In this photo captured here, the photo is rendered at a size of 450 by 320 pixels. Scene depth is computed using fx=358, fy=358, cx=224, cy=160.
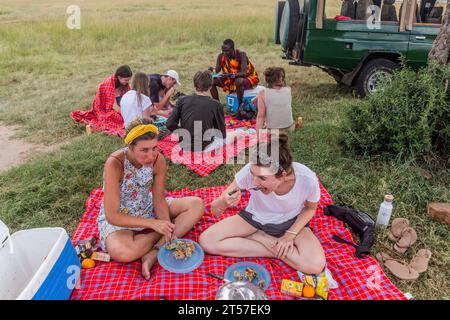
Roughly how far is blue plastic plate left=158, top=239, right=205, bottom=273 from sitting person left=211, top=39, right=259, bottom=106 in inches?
144

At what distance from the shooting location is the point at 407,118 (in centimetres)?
372

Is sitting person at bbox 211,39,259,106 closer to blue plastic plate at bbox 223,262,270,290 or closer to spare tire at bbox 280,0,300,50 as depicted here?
spare tire at bbox 280,0,300,50

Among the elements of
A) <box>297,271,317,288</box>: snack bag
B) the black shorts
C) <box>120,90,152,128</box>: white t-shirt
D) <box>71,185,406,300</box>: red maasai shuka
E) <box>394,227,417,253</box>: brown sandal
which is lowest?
<box>71,185,406,300</box>: red maasai shuka

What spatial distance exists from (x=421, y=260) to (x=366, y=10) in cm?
451

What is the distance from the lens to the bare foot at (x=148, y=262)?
2553 mm

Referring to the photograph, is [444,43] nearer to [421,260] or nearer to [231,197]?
[421,260]

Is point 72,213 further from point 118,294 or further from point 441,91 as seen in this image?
point 441,91

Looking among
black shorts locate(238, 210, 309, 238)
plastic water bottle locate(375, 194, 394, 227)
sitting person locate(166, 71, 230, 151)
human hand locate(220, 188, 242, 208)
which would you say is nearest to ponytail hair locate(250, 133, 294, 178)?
human hand locate(220, 188, 242, 208)

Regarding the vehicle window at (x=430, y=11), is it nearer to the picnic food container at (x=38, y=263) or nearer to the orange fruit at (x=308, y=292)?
the orange fruit at (x=308, y=292)

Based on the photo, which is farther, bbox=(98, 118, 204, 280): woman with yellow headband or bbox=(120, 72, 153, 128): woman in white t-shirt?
bbox=(120, 72, 153, 128): woman in white t-shirt

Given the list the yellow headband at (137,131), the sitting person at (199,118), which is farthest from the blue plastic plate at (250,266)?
the sitting person at (199,118)

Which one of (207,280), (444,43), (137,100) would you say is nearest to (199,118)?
Answer: (137,100)

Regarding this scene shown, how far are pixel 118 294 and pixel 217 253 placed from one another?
2.52ft

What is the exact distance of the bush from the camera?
368 centimetres
